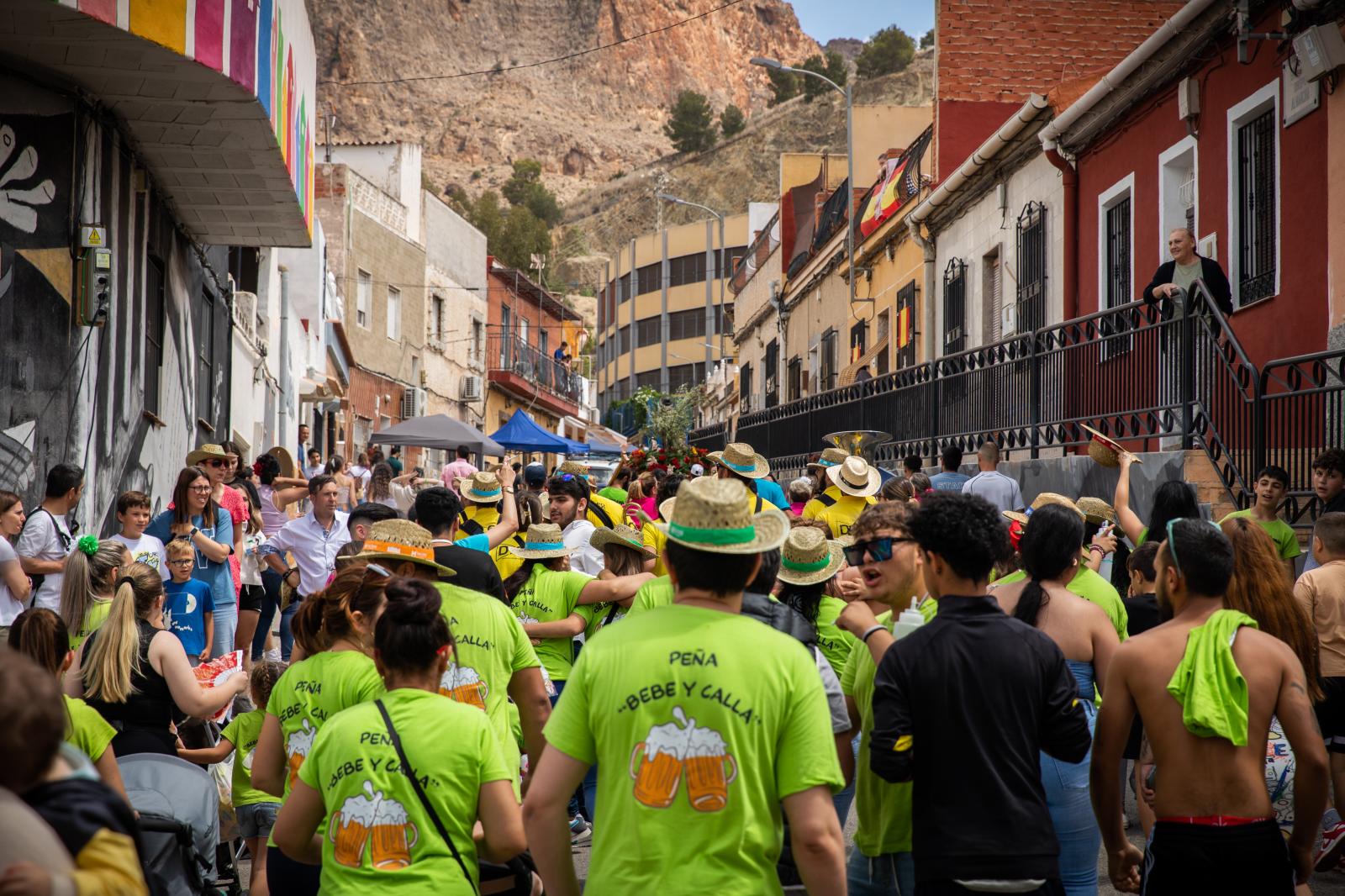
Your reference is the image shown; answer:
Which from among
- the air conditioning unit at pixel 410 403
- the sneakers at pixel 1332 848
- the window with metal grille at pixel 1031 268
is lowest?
the sneakers at pixel 1332 848

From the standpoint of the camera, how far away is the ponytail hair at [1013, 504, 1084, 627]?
4957mm

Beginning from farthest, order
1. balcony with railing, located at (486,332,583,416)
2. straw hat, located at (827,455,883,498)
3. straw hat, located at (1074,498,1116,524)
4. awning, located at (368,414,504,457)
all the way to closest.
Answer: balcony with railing, located at (486,332,583,416), awning, located at (368,414,504,457), straw hat, located at (827,455,883,498), straw hat, located at (1074,498,1116,524)

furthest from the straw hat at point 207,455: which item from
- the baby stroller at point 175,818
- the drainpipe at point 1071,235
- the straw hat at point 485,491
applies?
the drainpipe at point 1071,235

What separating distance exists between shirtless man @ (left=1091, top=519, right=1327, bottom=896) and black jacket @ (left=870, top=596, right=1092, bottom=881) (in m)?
0.60

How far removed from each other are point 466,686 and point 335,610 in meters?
0.58

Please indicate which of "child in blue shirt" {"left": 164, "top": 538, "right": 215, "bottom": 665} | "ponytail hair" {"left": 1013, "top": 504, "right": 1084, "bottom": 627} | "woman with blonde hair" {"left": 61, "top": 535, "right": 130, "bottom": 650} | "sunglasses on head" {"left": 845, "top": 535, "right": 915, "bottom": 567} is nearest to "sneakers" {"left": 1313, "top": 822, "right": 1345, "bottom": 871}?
"ponytail hair" {"left": 1013, "top": 504, "right": 1084, "bottom": 627}

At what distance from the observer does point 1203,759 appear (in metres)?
4.09

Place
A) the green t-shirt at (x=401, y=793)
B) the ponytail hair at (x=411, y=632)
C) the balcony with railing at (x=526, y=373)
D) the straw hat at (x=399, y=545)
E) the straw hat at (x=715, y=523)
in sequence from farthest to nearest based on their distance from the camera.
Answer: the balcony with railing at (x=526, y=373) < the straw hat at (x=399, y=545) < the ponytail hair at (x=411, y=632) < the green t-shirt at (x=401, y=793) < the straw hat at (x=715, y=523)

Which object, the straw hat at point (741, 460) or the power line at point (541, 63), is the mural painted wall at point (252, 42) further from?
the power line at point (541, 63)

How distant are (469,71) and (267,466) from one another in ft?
436

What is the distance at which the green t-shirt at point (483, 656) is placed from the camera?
4973mm

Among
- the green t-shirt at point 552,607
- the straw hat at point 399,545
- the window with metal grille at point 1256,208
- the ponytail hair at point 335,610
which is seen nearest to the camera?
the ponytail hair at point 335,610

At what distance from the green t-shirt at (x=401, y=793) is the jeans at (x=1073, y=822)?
5.83ft

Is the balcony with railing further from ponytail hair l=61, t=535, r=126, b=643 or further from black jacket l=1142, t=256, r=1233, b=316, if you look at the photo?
ponytail hair l=61, t=535, r=126, b=643
